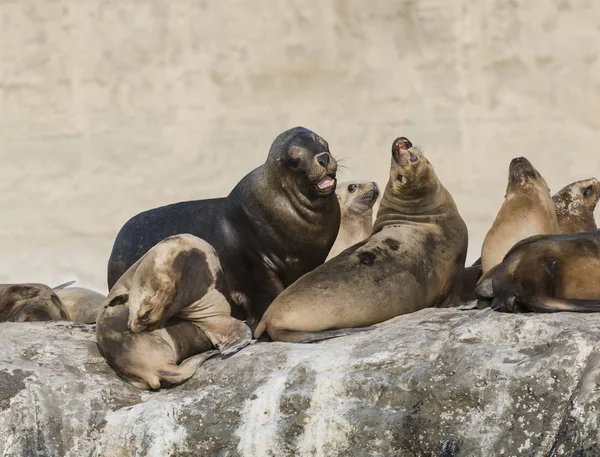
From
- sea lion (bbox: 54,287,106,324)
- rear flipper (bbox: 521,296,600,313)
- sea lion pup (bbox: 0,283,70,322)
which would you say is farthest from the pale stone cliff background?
rear flipper (bbox: 521,296,600,313)

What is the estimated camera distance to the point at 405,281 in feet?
27.1

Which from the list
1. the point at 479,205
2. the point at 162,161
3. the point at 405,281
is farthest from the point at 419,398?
the point at 162,161

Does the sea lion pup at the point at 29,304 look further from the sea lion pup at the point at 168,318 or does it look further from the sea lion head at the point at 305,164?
the sea lion head at the point at 305,164

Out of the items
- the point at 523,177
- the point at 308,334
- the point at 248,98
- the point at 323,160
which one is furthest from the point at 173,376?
the point at 248,98

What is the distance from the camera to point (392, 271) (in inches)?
324

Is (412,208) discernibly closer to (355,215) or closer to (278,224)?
(355,215)

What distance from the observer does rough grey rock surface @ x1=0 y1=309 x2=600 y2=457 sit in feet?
20.9

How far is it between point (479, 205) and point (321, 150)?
7545mm

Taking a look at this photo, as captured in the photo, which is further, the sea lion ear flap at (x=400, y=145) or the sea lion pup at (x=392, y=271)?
the sea lion ear flap at (x=400, y=145)

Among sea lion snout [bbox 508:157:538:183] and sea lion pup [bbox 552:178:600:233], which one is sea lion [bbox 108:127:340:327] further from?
sea lion pup [bbox 552:178:600:233]

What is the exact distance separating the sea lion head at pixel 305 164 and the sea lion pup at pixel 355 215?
72 centimetres

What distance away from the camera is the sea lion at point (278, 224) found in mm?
8922

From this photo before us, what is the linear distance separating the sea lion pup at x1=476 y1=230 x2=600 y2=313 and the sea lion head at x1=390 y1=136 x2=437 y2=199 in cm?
161

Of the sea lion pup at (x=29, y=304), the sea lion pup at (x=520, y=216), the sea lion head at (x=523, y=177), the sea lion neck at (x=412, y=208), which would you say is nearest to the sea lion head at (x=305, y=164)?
the sea lion neck at (x=412, y=208)
